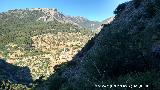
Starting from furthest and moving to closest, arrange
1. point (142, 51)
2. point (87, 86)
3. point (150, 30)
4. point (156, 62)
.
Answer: point (150, 30), point (142, 51), point (156, 62), point (87, 86)

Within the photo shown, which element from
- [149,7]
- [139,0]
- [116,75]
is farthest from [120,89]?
[139,0]

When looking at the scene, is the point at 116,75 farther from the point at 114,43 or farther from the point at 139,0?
the point at 139,0

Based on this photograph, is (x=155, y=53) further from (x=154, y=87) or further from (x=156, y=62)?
(x=154, y=87)

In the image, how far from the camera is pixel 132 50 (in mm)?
33750

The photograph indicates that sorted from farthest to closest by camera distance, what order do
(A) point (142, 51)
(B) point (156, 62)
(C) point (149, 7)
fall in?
(C) point (149, 7) < (A) point (142, 51) < (B) point (156, 62)

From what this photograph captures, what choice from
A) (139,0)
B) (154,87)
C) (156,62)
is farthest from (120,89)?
(139,0)

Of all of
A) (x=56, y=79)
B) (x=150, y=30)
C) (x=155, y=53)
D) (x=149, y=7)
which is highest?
(x=149, y=7)

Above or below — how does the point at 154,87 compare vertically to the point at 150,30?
below

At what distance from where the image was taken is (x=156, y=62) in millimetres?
31172

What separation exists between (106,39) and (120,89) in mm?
12732

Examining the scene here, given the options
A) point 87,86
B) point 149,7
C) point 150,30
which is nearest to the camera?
point 87,86

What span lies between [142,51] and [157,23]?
451cm

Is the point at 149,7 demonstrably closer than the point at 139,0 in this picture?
Yes

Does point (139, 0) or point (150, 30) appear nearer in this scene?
point (150, 30)
